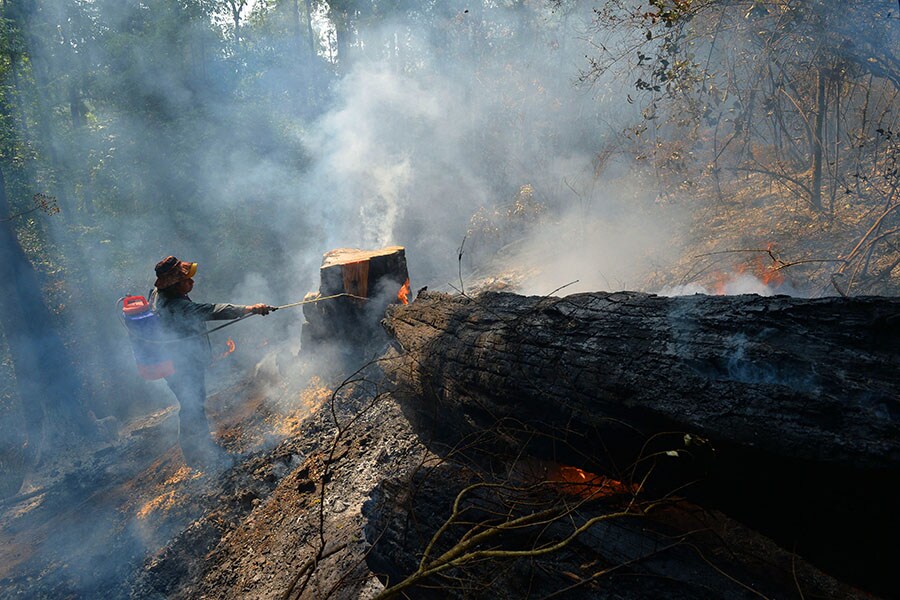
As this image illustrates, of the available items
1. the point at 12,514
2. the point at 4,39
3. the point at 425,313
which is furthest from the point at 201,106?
the point at 425,313

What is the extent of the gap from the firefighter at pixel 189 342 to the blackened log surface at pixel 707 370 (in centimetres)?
297

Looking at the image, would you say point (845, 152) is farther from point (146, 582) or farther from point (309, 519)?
point (146, 582)

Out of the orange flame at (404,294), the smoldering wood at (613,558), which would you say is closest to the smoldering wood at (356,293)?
the orange flame at (404,294)

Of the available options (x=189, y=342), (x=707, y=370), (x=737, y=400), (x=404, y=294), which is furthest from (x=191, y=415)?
(x=737, y=400)

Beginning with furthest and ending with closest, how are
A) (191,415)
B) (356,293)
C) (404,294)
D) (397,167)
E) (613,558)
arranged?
1. (397,167)
2. (404,294)
3. (356,293)
4. (191,415)
5. (613,558)

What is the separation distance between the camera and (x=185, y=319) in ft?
16.3

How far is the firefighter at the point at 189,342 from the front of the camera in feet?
16.0

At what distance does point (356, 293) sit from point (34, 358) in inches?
228

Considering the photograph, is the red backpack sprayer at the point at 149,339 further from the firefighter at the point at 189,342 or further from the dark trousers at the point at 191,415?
the dark trousers at the point at 191,415

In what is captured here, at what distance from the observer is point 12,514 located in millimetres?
5336

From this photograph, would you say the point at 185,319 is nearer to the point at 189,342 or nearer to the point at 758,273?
the point at 189,342

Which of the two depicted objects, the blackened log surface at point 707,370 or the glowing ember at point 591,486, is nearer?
the blackened log surface at point 707,370

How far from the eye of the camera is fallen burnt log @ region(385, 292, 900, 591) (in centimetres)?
183

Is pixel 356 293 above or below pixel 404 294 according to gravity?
above
